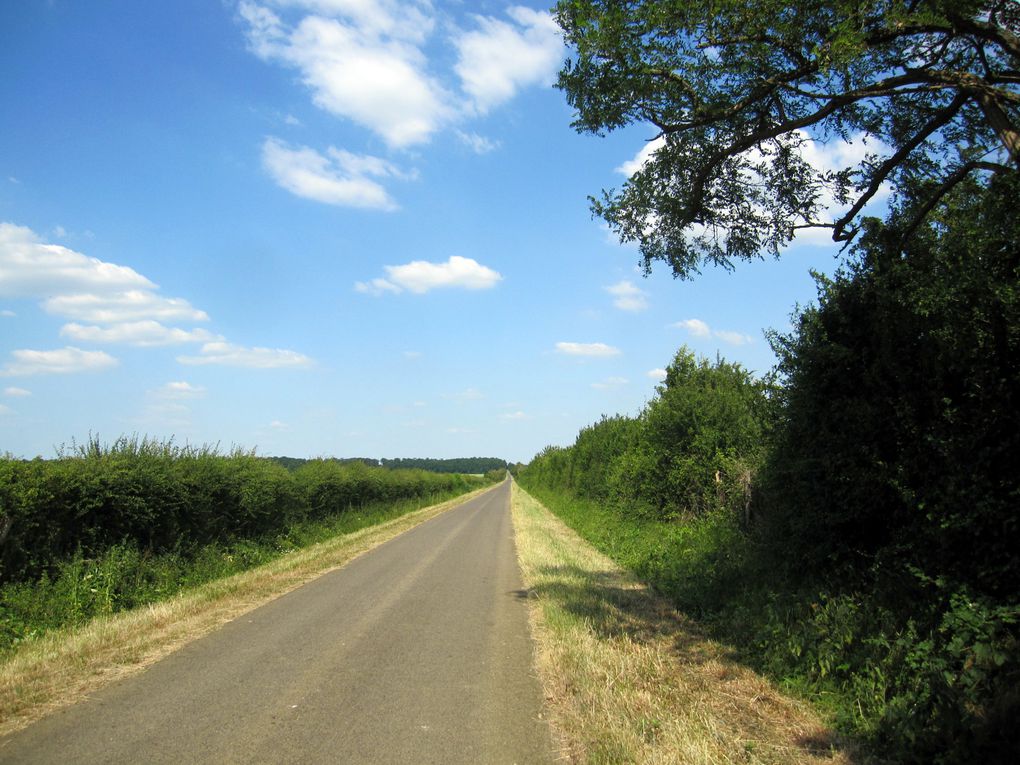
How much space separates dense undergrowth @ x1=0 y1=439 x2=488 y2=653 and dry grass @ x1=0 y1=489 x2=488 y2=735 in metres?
0.76

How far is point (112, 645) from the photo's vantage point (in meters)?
7.43

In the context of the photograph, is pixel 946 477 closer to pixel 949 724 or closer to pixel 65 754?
pixel 949 724

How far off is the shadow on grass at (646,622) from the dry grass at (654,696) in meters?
0.02

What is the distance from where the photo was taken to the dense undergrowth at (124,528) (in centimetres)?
929

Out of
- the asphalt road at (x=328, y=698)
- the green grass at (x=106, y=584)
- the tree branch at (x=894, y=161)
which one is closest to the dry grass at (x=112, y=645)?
the asphalt road at (x=328, y=698)

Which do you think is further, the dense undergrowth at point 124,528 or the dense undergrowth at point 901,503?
the dense undergrowth at point 124,528

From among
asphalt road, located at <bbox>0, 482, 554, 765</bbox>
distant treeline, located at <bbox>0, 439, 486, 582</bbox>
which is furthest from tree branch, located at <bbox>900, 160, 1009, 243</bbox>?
distant treeline, located at <bbox>0, 439, 486, 582</bbox>

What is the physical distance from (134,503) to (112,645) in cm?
507

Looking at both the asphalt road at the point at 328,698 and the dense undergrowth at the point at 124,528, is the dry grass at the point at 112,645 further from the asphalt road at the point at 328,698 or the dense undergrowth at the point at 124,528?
the dense undergrowth at the point at 124,528

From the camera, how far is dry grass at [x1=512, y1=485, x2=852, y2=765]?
14.4 feet

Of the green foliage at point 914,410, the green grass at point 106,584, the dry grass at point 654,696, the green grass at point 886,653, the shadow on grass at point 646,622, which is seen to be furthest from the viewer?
the green grass at point 106,584

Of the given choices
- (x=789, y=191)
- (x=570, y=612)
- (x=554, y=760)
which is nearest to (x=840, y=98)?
(x=789, y=191)

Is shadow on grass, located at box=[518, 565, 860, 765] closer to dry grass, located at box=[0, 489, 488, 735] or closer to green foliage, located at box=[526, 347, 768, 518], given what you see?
green foliage, located at box=[526, 347, 768, 518]

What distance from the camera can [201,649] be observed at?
7.34 metres
